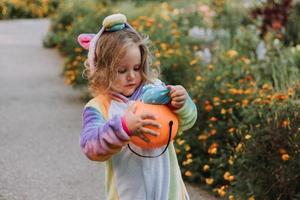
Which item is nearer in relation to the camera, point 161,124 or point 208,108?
point 161,124

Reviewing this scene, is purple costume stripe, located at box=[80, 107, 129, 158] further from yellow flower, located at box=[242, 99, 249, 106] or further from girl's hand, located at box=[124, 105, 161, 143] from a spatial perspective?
yellow flower, located at box=[242, 99, 249, 106]

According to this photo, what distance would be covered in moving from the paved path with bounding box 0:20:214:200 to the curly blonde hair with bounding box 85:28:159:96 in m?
2.08

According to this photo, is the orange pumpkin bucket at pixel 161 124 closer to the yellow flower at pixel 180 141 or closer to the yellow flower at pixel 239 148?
the yellow flower at pixel 239 148

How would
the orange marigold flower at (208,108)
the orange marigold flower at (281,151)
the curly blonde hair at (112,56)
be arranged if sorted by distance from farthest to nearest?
the orange marigold flower at (208,108) → the orange marigold flower at (281,151) → the curly blonde hair at (112,56)

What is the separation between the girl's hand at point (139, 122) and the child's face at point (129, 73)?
0.20m

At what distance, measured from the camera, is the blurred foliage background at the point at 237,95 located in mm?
4180

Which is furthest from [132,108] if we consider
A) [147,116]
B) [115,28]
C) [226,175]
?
[226,175]

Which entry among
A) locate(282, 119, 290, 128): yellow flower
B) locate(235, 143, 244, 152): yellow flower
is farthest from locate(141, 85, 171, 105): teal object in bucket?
locate(235, 143, 244, 152): yellow flower

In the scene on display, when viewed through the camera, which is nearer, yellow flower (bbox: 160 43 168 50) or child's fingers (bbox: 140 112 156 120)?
child's fingers (bbox: 140 112 156 120)

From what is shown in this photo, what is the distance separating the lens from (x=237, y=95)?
17.6ft

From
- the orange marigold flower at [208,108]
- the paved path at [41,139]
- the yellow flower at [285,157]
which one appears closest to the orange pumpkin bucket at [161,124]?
the yellow flower at [285,157]

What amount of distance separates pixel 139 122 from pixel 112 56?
0.34 metres

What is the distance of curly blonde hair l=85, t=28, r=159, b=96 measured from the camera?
259cm

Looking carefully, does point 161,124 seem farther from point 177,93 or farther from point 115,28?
point 115,28
